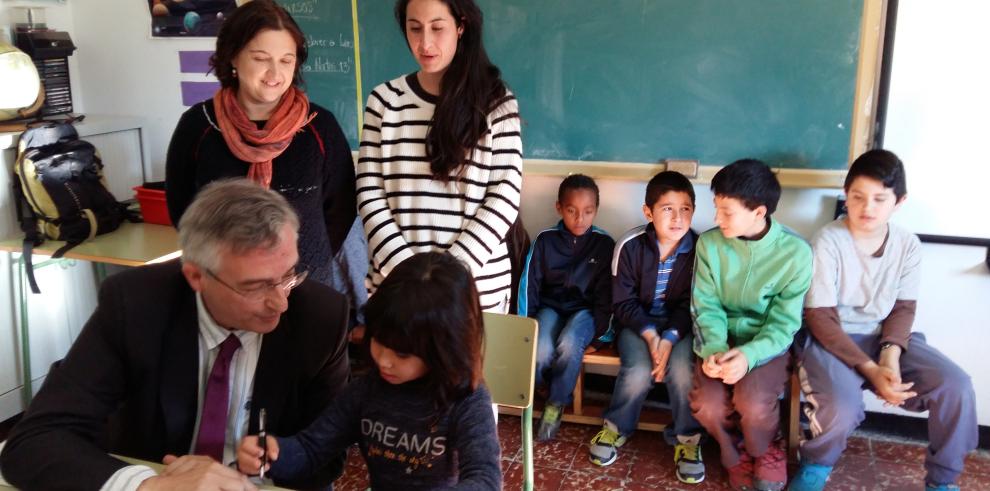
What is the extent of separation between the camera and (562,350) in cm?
290

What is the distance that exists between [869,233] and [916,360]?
430mm

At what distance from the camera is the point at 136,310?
51.4 inches

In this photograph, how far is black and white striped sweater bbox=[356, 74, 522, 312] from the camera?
2.19 meters

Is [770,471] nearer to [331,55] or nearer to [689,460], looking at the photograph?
[689,460]

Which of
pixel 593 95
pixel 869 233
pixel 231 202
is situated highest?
pixel 593 95

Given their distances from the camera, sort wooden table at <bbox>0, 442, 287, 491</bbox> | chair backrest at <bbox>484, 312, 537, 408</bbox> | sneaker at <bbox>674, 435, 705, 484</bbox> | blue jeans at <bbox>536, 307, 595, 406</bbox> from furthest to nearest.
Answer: blue jeans at <bbox>536, 307, 595, 406</bbox> < sneaker at <bbox>674, 435, 705, 484</bbox> < chair backrest at <bbox>484, 312, 537, 408</bbox> < wooden table at <bbox>0, 442, 287, 491</bbox>

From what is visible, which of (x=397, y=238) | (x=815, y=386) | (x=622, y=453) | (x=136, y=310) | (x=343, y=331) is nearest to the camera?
(x=136, y=310)

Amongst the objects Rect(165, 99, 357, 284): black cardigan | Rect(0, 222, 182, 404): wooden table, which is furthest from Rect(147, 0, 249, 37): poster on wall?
Rect(165, 99, 357, 284): black cardigan

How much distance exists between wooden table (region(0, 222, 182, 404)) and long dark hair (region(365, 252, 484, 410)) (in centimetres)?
185

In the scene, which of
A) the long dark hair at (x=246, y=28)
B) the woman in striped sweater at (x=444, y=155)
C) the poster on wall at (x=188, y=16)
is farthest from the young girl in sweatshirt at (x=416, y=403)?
the poster on wall at (x=188, y=16)

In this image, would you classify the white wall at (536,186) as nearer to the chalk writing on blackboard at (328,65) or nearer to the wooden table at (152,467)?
the chalk writing on blackboard at (328,65)

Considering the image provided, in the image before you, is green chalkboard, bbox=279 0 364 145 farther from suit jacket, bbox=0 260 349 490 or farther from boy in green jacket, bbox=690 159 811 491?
suit jacket, bbox=0 260 349 490

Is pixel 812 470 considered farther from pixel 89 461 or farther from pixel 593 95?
pixel 89 461

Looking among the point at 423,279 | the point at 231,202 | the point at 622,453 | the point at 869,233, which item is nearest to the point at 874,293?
the point at 869,233
